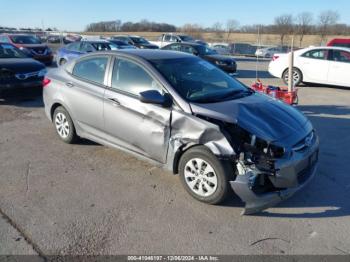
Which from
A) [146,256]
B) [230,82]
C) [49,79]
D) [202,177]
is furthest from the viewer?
[49,79]

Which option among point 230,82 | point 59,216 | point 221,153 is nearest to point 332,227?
point 221,153

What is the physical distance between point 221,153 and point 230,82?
66.6 inches

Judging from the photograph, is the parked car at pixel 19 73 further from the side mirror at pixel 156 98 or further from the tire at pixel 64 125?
the side mirror at pixel 156 98

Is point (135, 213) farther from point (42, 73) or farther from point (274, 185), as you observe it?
point (42, 73)

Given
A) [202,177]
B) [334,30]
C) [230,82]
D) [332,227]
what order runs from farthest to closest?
1. [334,30]
2. [230,82]
3. [202,177]
4. [332,227]

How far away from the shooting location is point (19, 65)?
898cm

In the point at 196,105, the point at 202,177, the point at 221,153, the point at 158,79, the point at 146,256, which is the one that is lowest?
the point at 146,256

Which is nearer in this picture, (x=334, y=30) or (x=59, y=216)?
(x=59, y=216)

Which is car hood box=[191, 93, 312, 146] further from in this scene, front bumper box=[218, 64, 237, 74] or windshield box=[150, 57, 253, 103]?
front bumper box=[218, 64, 237, 74]

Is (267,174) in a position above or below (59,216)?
above

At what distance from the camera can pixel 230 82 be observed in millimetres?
4906

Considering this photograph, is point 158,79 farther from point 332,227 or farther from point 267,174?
point 332,227

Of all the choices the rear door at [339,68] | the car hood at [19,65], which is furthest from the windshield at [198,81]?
the rear door at [339,68]

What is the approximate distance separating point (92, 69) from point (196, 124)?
2212 millimetres
